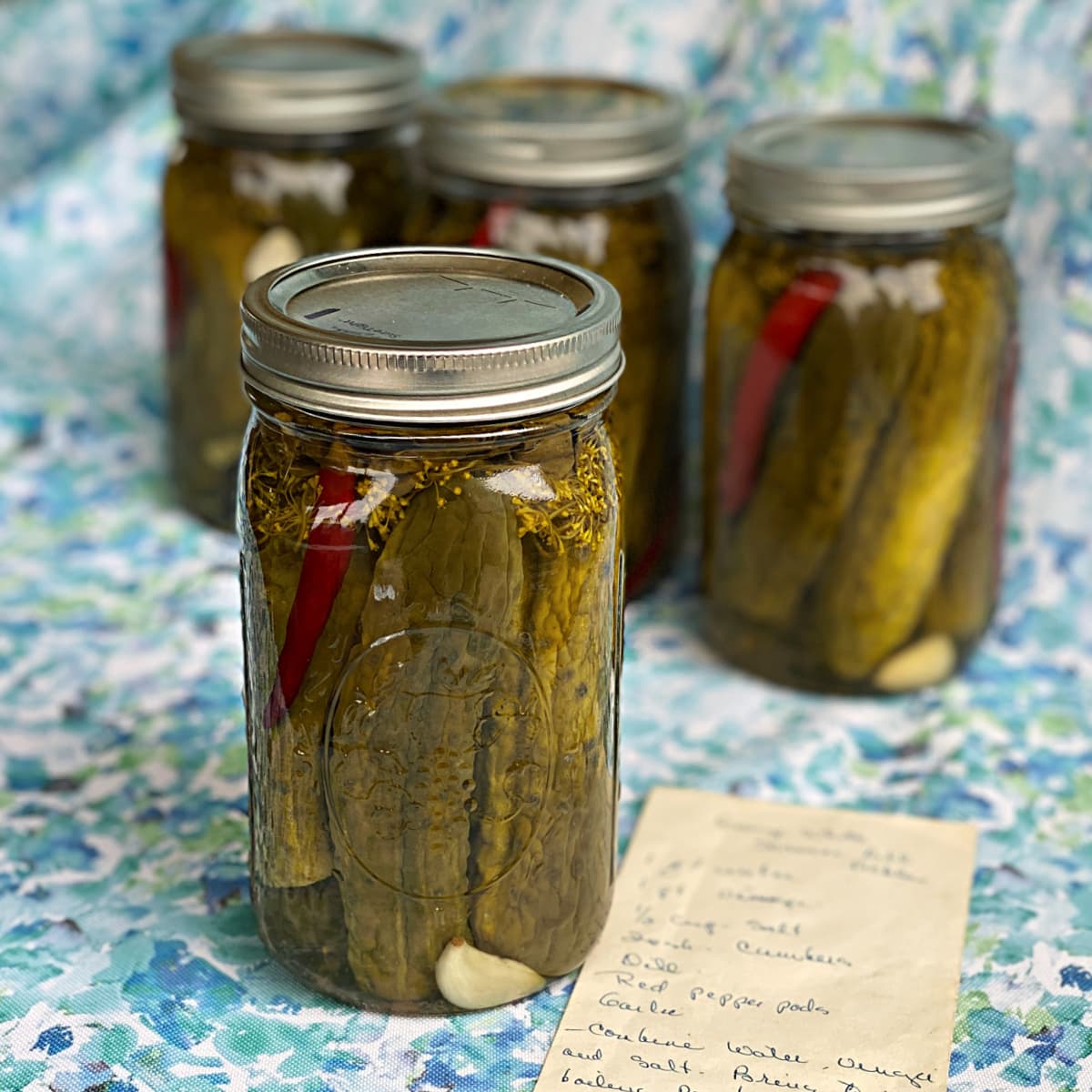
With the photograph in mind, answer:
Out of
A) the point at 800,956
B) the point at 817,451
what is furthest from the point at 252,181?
the point at 800,956

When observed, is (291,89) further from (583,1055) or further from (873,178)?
(583,1055)

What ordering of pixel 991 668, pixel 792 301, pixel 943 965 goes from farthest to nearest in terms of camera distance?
pixel 991 668 < pixel 792 301 < pixel 943 965

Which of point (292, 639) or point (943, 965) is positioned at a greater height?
point (292, 639)

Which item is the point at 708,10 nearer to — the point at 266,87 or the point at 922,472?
the point at 266,87

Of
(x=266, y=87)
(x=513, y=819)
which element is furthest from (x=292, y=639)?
(x=266, y=87)

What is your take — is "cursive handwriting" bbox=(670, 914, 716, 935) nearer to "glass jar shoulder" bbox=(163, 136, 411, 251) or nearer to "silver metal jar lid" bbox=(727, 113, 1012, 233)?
"silver metal jar lid" bbox=(727, 113, 1012, 233)

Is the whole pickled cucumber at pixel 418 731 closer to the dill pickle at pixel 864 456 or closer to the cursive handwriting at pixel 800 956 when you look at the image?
the cursive handwriting at pixel 800 956
